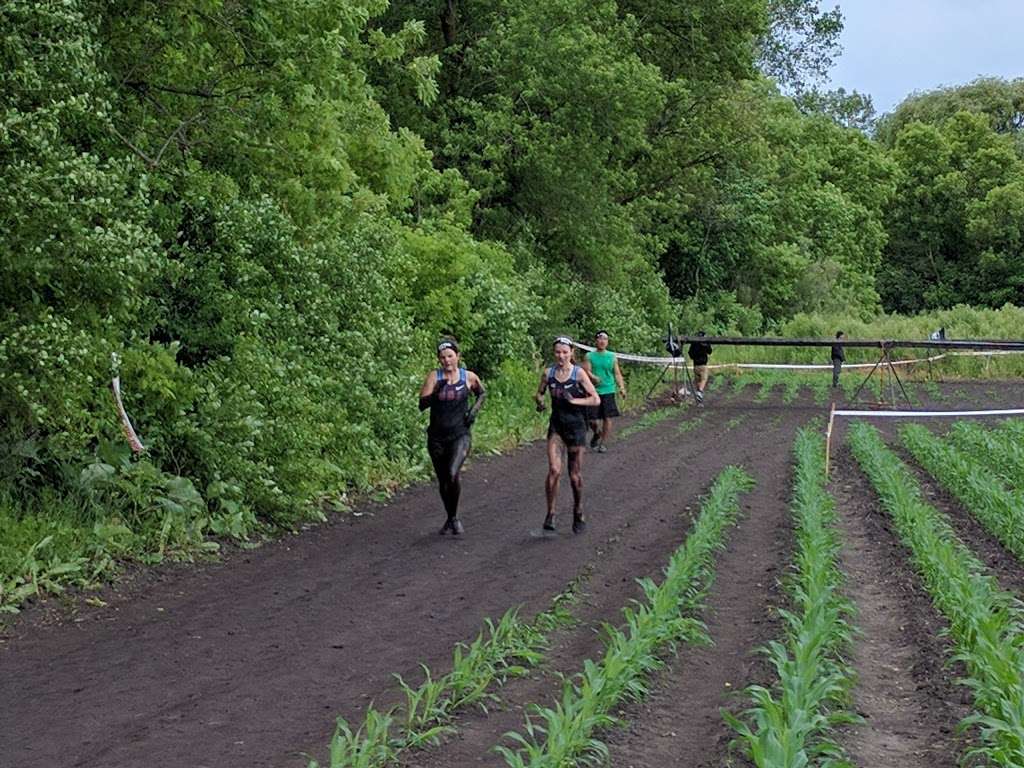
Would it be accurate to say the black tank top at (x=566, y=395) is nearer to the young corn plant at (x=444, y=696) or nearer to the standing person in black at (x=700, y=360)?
the young corn plant at (x=444, y=696)

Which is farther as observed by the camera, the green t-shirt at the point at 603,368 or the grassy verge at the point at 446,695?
the green t-shirt at the point at 603,368

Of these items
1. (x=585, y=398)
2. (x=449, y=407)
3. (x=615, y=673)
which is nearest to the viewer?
(x=615, y=673)

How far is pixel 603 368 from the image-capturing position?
20234 mm

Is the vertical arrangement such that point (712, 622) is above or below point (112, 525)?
below

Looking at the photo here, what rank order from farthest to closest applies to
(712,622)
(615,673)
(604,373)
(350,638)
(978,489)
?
(604,373) → (978,489) → (712,622) → (350,638) → (615,673)

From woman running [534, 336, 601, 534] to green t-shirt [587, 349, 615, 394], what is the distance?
236 inches

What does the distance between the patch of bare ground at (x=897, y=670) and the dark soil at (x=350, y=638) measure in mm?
77

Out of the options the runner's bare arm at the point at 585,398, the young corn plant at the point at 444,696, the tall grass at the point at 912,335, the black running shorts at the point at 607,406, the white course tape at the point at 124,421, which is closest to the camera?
the young corn plant at the point at 444,696

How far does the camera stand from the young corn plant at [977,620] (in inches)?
252

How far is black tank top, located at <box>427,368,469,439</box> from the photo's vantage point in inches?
534

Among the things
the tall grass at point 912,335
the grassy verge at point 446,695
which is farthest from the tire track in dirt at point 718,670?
the tall grass at point 912,335

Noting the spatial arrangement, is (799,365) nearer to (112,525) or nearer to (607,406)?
(607,406)

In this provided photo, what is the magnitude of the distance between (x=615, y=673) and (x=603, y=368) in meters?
13.0

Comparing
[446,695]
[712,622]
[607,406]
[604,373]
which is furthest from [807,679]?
[607,406]
